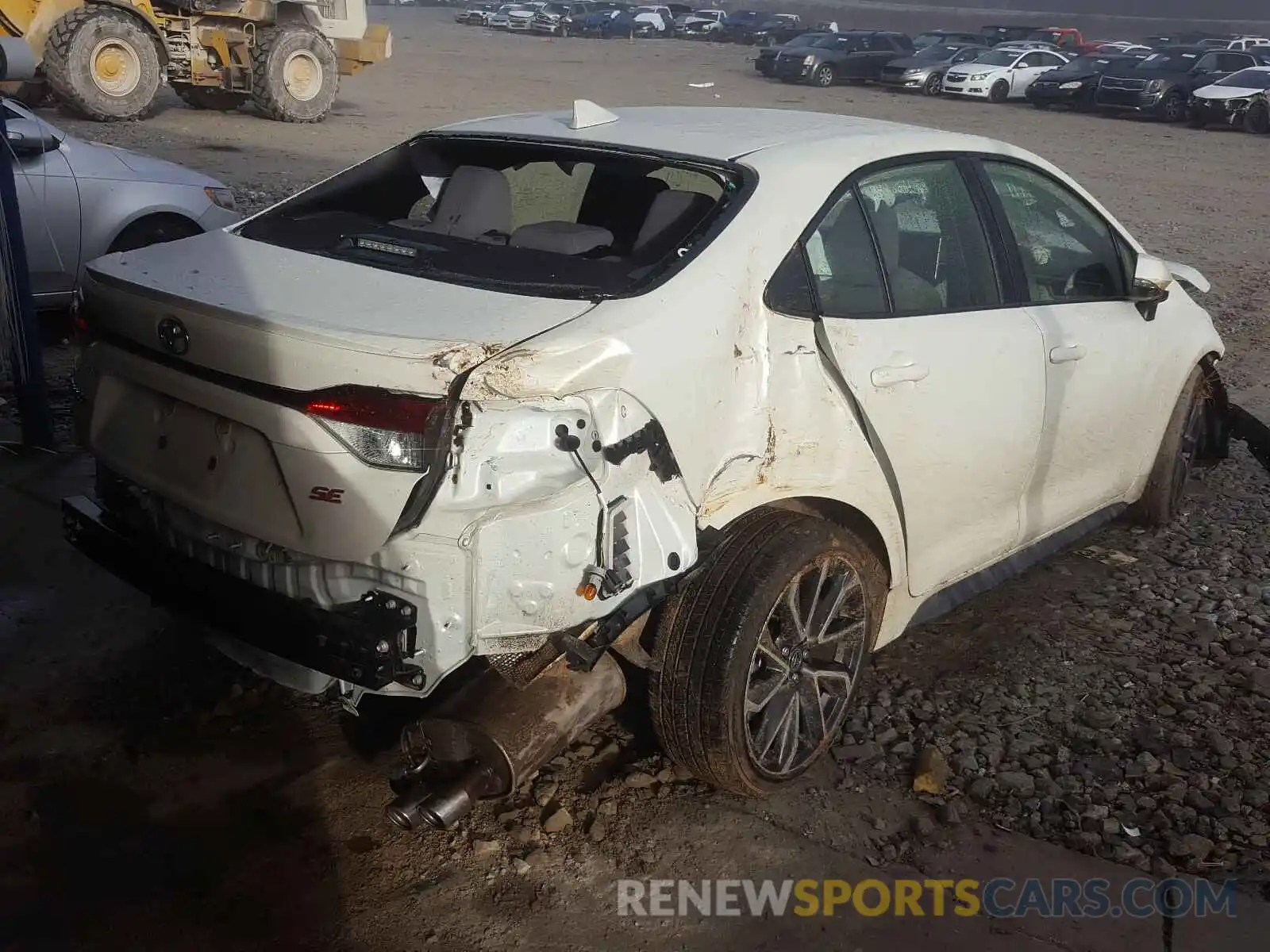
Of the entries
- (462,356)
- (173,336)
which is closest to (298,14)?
(173,336)

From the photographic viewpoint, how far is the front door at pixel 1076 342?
3.90 m

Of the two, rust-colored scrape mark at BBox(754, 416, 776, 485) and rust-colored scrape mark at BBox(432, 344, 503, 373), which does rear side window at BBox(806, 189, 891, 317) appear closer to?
rust-colored scrape mark at BBox(754, 416, 776, 485)

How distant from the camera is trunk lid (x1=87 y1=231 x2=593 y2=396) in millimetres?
2516

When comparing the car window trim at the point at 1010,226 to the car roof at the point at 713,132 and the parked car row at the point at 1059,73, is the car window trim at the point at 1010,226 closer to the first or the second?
the car roof at the point at 713,132

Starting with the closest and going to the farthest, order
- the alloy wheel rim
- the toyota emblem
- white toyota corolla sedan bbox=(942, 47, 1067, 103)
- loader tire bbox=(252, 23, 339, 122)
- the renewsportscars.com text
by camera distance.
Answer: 1. the toyota emblem
2. the renewsportscars.com text
3. the alloy wheel rim
4. loader tire bbox=(252, 23, 339, 122)
5. white toyota corolla sedan bbox=(942, 47, 1067, 103)

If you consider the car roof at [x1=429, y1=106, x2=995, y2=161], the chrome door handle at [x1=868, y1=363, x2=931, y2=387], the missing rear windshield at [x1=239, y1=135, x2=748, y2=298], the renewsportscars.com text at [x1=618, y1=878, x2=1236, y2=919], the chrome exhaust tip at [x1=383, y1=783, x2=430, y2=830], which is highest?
the car roof at [x1=429, y1=106, x2=995, y2=161]

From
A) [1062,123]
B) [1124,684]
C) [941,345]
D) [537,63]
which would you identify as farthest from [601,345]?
[537,63]

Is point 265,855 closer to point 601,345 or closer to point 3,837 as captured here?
point 3,837

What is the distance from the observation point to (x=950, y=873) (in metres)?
3.02

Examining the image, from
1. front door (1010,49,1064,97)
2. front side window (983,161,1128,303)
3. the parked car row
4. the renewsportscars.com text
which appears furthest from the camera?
front door (1010,49,1064,97)

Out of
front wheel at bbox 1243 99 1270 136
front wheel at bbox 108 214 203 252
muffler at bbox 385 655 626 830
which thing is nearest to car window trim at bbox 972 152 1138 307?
muffler at bbox 385 655 626 830

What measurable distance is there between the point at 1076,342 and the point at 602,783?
2.09 metres

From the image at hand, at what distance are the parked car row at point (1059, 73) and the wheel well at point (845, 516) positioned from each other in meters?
24.1

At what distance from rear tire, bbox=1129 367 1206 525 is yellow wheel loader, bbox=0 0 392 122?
15057 mm
